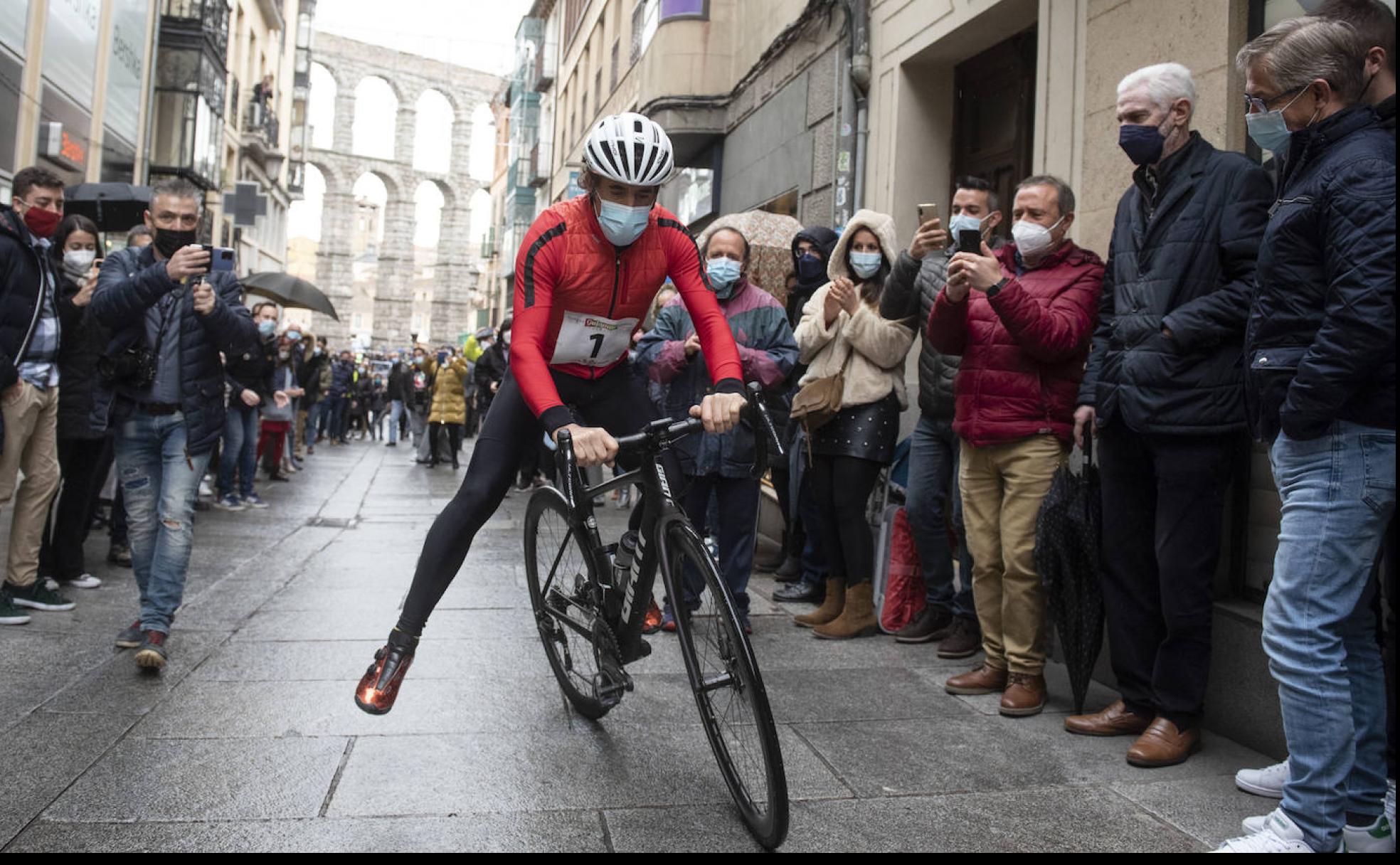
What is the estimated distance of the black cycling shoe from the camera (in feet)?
11.9

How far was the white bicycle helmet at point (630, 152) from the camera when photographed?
3.52 metres

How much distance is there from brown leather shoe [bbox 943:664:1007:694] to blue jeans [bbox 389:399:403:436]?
22.9m

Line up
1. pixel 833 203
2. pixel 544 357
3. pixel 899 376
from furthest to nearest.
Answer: pixel 833 203 < pixel 899 376 < pixel 544 357

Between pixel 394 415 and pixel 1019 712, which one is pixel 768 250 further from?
pixel 394 415

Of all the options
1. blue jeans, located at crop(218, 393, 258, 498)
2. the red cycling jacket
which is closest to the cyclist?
the red cycling jacket

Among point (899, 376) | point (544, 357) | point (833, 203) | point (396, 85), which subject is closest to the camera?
point (544, 357)

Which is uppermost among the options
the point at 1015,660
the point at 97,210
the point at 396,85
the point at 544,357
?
the point at 396,85

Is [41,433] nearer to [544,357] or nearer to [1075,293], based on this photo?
[544,357]

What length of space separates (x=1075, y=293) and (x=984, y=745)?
1.79 metres

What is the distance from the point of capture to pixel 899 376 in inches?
227

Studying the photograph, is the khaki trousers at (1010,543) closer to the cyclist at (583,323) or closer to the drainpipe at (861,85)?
the cyclist at (583,323)

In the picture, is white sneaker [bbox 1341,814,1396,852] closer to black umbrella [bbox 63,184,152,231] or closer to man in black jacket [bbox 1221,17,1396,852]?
man in black jacket [bbox 1221,17,1396,852]

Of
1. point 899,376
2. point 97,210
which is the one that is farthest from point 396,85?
point 899,376

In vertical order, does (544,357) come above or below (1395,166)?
below
